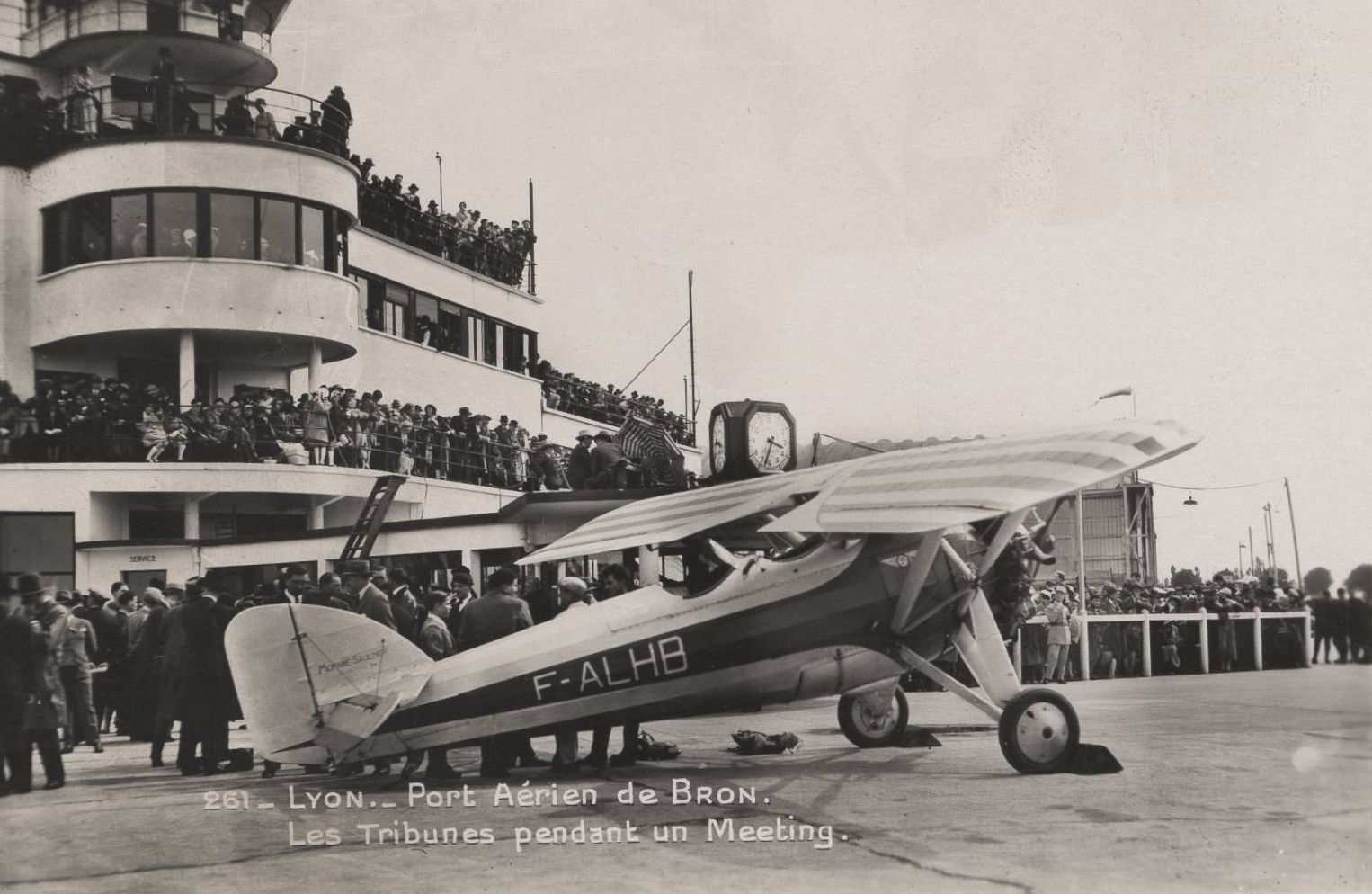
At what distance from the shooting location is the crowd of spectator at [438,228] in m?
22.6

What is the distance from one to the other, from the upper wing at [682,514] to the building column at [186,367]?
21.0 ft

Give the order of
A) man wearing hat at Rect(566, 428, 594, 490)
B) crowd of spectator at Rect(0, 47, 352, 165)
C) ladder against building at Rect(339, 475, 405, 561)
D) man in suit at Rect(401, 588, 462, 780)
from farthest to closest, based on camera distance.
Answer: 1. man wearing hat at Rect(566, 428, 594, 490)
2. ladder against building at Rect(339, 475, 405, 561)
3. crowd of spectator at Rect(0, 47, 352, 165)
4. man in suit at Rect(401, 588, 462, 780)

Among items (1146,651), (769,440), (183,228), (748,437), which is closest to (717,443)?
(748,437)

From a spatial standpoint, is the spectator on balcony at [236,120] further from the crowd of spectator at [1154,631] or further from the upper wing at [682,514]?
the crowd of spectator at [1154,631]

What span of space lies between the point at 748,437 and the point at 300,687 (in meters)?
6.27

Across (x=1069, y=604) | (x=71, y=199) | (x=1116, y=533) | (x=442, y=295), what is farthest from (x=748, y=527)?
(x=442, y=295)

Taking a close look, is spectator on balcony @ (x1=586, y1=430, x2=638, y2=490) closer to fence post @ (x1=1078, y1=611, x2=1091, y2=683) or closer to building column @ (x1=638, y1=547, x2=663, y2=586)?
building column @ (x1=638, y1=547, x2=663, y2=586)

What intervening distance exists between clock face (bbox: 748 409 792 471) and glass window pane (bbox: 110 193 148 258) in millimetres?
6959

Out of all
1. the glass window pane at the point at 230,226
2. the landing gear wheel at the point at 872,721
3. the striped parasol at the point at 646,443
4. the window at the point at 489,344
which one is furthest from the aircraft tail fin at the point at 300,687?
the window at the point at 489,344

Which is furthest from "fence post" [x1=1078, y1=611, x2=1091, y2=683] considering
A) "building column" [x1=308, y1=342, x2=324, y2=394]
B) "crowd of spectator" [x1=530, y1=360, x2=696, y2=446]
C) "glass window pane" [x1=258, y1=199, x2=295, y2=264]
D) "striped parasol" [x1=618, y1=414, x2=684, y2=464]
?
"glass window pane" [x1=258, y1=199, x2=295, y2=264]

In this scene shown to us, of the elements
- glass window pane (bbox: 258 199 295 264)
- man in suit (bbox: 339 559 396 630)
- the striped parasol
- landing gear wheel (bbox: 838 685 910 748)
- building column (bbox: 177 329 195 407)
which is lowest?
landing gear wheel (bbox: 838 685 910 748)

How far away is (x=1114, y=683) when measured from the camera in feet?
61.7

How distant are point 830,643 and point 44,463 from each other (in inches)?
284

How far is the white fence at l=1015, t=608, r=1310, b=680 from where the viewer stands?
66.5 feet
